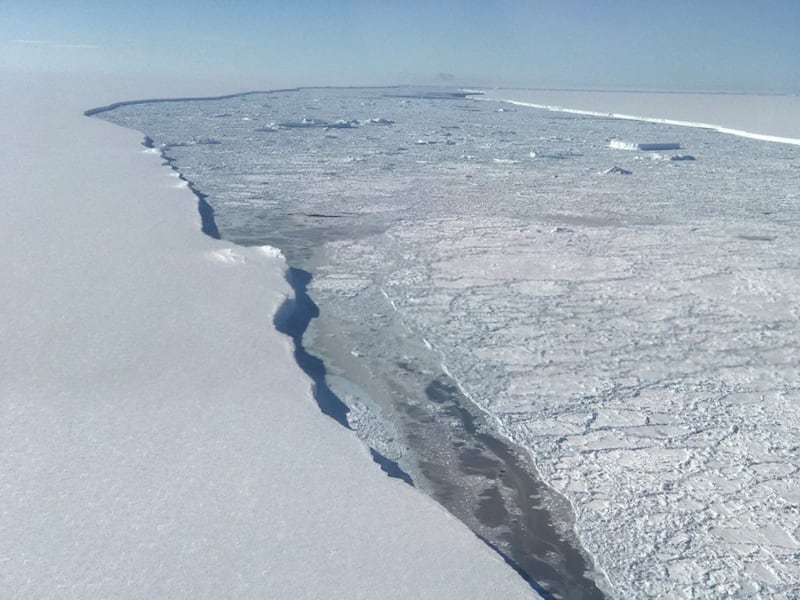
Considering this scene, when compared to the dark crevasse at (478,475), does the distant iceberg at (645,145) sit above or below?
above

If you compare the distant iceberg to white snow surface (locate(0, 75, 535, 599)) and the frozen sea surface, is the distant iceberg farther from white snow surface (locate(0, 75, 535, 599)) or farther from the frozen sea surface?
white snow surface (locate(0, 75, 535, 599))

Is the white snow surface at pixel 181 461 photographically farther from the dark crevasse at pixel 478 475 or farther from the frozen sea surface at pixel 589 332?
the frozen sea surface at pixel 589 332

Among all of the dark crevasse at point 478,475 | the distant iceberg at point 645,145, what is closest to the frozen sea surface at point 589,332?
the dark crevasse at point 478,475

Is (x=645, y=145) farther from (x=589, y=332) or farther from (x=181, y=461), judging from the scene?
(x=181, y=461)

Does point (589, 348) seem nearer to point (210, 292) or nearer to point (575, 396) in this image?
point (575, 396)

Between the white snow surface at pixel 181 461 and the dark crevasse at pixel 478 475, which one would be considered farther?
the dark crevasse at pixel 478 475

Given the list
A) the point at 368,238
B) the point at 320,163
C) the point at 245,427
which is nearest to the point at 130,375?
the point at 245,427
